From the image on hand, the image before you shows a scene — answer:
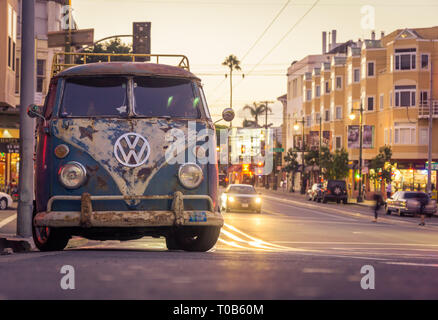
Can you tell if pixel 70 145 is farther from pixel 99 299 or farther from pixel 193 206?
pixel 99 299

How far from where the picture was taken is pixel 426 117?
64625 mm

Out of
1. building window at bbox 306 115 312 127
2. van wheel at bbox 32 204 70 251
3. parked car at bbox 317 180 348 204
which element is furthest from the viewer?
building window at bbox 306 115 312 127

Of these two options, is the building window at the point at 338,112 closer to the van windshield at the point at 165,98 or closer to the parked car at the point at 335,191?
the parked car at the point at 335,191

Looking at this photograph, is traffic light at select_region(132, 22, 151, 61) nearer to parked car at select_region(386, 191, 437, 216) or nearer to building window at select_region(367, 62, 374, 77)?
parked car at select_region(386, 191, 437, 216)

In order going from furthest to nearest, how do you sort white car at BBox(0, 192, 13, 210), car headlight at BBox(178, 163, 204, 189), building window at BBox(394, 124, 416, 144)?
building window at BBox(394, 124, 416, 144)
white car at BBox(0, 192, 13, 210)
car headlight at BBox(178, 163, 204, 189)

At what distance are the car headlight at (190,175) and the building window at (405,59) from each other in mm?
57896

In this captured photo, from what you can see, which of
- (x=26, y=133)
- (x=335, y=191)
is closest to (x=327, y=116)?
(x=335, y=191)

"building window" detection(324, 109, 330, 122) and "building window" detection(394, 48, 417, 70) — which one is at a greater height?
"building window" detection(394, 48, 417, 70)

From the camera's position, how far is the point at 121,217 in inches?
424

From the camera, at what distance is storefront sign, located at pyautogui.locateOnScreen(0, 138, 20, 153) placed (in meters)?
46.1

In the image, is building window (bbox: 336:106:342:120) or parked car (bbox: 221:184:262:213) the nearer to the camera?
parked car (bbox: 221:184:262:213)

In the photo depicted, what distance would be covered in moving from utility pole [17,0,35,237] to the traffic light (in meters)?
12.7

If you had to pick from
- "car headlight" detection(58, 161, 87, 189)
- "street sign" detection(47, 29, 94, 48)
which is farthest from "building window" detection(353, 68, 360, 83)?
"car headlight" detection(58, 161, 87, 189)
